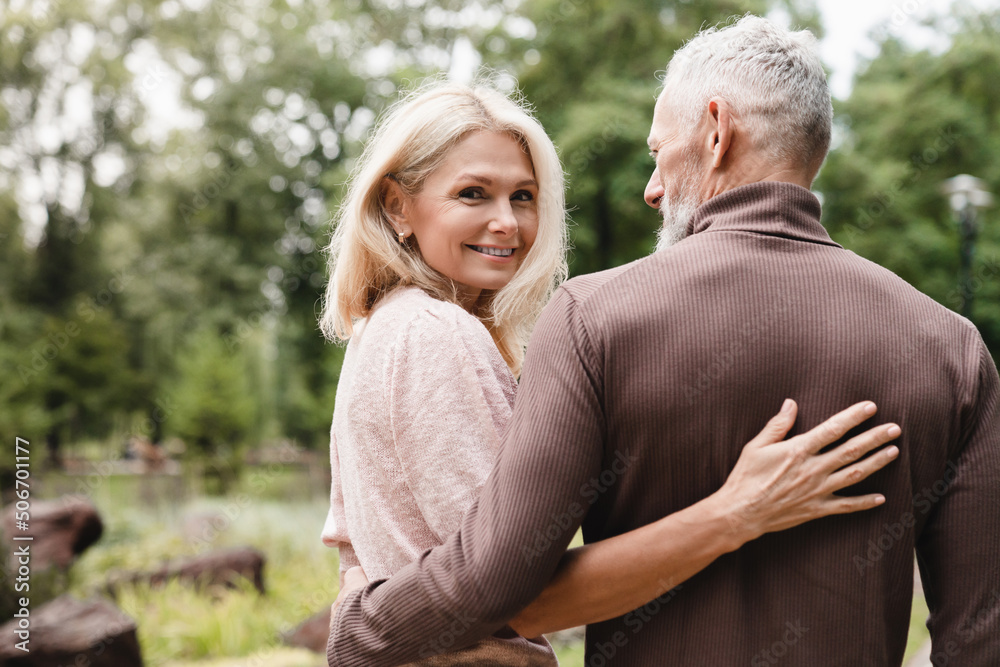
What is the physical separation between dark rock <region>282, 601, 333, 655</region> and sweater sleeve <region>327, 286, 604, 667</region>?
17.0 ft

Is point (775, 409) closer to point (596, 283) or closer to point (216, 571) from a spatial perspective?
point (596, 283)

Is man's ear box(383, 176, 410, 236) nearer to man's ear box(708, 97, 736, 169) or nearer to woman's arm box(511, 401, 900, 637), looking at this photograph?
man's ear box(708, 97, 736, 169)

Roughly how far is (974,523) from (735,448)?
46cm

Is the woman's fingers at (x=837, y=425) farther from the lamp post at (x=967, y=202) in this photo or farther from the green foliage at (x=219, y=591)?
the lamp post at (x=967, y=202)

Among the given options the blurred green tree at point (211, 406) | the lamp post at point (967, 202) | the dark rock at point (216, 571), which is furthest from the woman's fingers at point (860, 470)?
the blurred green tree at point (211, 406)

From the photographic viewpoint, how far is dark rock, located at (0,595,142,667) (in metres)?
5.02

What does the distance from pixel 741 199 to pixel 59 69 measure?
25.1 metres

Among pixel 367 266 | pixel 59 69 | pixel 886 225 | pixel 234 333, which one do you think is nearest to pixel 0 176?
pixel 59 69

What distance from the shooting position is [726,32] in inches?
59.5

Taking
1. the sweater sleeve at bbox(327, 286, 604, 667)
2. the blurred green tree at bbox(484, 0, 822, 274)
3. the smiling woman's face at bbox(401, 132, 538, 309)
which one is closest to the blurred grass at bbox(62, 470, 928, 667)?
the smiling woman's face at bbox(401, 132, 538, 309)

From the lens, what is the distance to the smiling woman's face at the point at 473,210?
1854 millimetres

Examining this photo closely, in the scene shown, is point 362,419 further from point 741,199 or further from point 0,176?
point 0,176

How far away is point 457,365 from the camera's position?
1.54m

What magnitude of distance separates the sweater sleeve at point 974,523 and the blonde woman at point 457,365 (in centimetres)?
20
